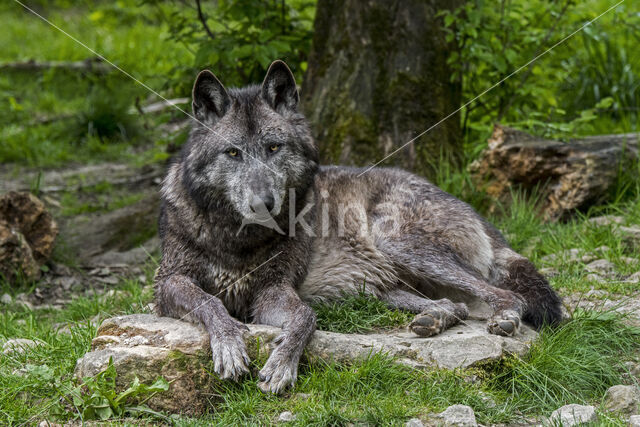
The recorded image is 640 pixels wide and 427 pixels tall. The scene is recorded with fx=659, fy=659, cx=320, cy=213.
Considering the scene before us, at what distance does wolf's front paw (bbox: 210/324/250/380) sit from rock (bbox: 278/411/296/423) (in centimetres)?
34

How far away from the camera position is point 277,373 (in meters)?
3.42

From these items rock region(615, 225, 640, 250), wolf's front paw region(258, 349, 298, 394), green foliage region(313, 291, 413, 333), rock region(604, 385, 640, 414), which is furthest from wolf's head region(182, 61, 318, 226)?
rock region(615, 225, 640, 250)

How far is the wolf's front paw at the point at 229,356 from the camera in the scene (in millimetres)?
3393

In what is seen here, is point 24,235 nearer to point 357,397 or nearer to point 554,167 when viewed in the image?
point 357,397

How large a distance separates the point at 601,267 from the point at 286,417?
312 cm

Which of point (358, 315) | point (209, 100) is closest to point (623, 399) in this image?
point (358, 315)

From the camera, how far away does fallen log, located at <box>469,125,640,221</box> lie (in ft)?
19.8

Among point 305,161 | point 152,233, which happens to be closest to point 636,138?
point 305,161

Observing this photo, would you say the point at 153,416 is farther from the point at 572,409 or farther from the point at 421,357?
the point at 572,409

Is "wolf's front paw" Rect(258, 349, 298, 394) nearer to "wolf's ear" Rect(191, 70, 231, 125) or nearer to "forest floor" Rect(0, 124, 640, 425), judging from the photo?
"forest floor" Rect(0, 124, 640, 425)

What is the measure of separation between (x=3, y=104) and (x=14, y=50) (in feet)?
7.10

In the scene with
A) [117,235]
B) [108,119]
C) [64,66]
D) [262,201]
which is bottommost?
[117,235]

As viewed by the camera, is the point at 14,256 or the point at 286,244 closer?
the point at 286,244

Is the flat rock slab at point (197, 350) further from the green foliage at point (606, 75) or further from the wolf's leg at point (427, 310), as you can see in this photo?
the green foliage at point (606, 75)
